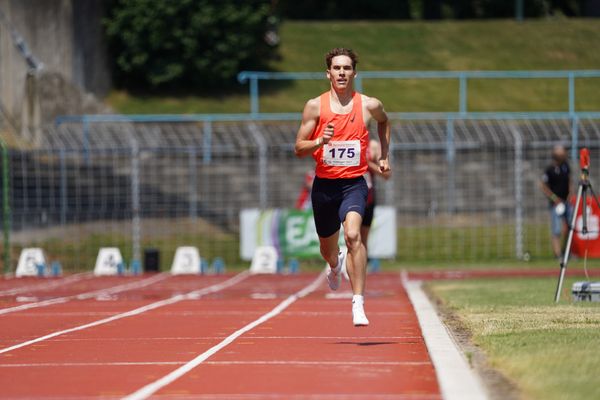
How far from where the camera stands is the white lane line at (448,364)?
26.6 ft

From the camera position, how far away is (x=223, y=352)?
1105 cm

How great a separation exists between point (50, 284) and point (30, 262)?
314 centimetres

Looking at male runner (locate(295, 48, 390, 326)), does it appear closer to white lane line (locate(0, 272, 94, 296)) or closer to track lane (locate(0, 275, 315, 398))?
track lane (locate(0, 275, 315, 398))

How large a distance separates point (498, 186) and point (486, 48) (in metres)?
20.7

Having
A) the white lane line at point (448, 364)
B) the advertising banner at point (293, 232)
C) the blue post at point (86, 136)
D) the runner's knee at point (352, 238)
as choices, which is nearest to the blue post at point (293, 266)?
the advertising banner at point (293, 232)

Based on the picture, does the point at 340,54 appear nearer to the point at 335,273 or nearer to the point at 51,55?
the point at 335,273

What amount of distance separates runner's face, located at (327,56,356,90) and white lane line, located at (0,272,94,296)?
937 cm

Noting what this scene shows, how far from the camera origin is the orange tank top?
40.9 feet

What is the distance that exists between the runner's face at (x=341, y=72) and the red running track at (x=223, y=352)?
204cm

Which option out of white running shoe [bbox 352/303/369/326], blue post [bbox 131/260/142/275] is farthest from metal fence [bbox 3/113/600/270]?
white running shoe [bbox 352/303/369/326]

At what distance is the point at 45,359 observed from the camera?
1075cm

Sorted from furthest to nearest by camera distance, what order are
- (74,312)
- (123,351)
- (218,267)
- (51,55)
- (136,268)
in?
(51,55) < (136,268) < (218,267) < (74,312) < (123,351)

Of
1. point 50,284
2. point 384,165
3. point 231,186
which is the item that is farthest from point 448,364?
point 231,186

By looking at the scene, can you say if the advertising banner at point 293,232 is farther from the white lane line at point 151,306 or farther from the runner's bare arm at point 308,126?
the runner's bare arm at point 308,126
